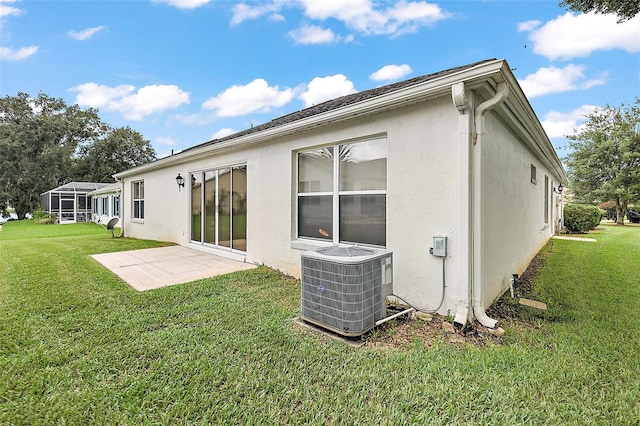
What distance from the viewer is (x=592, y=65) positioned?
11.3 metres

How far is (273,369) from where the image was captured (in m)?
2.58

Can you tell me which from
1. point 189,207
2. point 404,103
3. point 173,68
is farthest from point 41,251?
point 404,103

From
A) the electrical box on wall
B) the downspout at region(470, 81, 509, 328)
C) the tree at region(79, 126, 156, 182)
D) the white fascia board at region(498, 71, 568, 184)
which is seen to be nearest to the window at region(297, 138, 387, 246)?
the electrical box on wall

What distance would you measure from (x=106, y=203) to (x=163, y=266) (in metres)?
21.6

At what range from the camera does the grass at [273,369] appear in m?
2.06

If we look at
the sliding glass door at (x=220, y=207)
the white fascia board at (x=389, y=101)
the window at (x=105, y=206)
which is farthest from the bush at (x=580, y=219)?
the window at (x=105, y=206)

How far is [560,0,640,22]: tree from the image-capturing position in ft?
16.9

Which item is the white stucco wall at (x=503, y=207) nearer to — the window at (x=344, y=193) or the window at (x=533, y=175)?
the window at (x=533, y=175)

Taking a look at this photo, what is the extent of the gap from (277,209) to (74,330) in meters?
3.65

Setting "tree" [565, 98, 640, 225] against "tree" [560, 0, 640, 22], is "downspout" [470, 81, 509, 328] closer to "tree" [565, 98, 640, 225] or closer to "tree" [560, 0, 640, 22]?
"tree" [560, 0, 640, 22]

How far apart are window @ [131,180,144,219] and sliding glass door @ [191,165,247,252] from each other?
498 cm

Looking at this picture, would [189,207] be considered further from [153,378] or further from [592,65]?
[592,65]

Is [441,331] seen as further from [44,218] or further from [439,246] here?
[44,218]

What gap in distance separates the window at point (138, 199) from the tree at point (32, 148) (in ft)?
75.8
